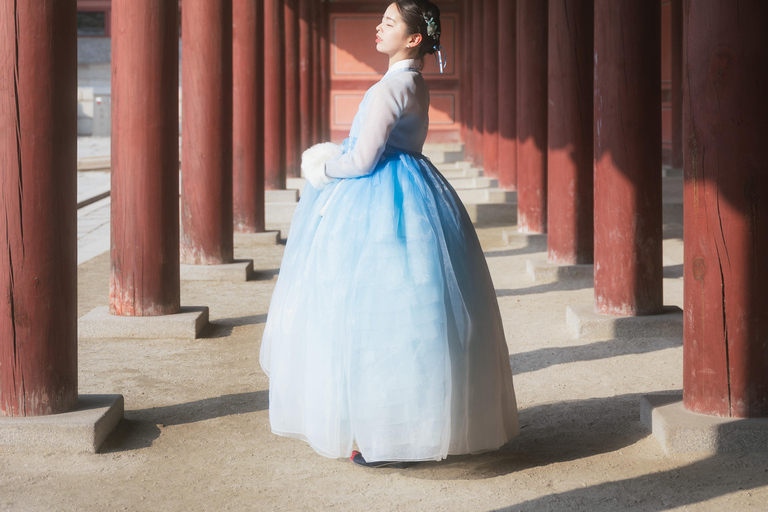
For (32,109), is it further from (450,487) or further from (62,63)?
(450,487)

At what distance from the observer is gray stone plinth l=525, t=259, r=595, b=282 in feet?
22.5

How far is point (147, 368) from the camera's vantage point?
4512 millimetres

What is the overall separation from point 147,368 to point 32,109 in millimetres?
1687

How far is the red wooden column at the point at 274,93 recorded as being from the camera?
11.0 m

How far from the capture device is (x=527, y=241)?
28.7 feet

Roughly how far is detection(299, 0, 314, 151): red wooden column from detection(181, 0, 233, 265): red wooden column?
360 inches

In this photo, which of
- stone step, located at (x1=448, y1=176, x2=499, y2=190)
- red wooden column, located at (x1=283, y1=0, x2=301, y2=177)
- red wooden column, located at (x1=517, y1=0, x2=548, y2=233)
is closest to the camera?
red wooden column, located at (x1=517, y1=0, x2=548, y2=233)

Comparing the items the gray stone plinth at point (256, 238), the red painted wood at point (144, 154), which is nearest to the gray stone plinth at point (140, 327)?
the red painted wood at point (144, 154)

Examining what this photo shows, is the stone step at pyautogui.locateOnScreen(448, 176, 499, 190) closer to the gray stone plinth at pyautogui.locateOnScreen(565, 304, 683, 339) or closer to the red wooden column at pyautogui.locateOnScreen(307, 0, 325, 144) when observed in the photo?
the red wooden column at pyautogui.locateOnScreen(307, 0, 325, 144)

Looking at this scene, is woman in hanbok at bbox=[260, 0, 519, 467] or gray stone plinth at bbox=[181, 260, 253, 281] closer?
woman in hanbok at bbox=[260, 0, 519, 467]

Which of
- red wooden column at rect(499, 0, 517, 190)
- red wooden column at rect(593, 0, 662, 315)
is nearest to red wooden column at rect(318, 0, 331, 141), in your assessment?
red wooden column at rect(499, 0, 517, 190)

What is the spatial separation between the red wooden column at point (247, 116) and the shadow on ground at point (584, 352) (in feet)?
14.1

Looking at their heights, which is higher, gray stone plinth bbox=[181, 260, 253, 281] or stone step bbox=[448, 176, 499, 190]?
stone step bbox=[448, 176, 499, 190]


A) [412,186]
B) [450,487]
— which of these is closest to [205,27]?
[412,186]
